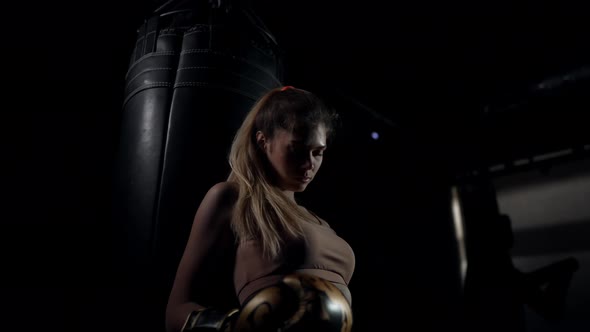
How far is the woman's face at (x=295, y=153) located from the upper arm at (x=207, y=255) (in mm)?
200

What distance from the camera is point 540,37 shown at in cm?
298

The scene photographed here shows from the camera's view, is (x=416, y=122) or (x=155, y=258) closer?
(x=155, y=258)

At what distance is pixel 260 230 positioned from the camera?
3.51ft

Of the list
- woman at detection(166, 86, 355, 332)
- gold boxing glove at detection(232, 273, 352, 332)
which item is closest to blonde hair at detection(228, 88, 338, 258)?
woman at detection(166, 86, 355, 332)

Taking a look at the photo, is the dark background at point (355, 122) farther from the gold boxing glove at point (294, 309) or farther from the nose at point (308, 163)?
the nose at point (308, 163)

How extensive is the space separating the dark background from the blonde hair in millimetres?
479

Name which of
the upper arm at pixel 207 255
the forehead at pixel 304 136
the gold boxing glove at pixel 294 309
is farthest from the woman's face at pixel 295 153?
the gold boxing glove at pixel 294 309

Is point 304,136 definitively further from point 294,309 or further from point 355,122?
point 355,122

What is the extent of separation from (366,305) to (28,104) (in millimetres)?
3501

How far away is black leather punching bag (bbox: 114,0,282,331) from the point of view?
1166mm

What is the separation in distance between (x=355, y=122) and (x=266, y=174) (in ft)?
8.65

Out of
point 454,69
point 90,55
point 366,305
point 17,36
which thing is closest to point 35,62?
point 17,36

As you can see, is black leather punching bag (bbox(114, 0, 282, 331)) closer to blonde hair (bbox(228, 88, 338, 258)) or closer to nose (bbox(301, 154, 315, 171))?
blonde hair (bbox(228, 88, 338, 258))

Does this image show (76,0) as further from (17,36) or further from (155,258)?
(155,258)
